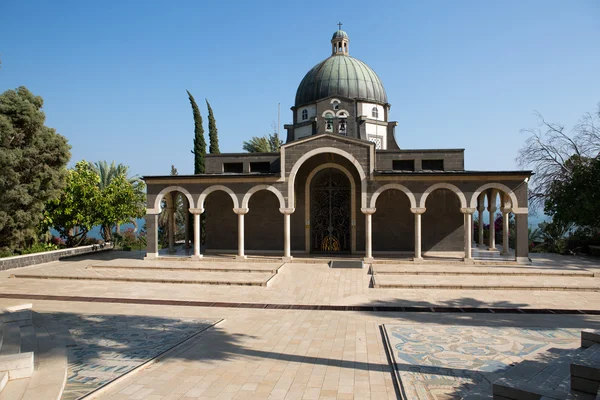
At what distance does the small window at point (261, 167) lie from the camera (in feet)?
82.4

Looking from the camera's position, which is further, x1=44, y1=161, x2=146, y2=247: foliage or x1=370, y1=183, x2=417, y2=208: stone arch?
x1=44, y1=161, x2=146, y2=247: foliage

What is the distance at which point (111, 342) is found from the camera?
9.23 m

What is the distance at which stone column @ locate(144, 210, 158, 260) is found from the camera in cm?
2309

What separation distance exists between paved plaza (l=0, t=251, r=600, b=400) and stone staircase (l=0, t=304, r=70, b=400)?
0.98 ft

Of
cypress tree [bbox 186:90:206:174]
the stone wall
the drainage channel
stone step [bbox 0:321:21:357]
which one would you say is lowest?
the drainage channel

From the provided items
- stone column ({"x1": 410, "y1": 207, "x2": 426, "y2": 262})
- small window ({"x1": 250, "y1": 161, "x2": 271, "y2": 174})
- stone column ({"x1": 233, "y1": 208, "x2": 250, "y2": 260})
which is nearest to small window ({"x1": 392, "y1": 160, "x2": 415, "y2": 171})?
stone column ({"x1": 410, "y1": 207, "x2": 426, "y2": 262})

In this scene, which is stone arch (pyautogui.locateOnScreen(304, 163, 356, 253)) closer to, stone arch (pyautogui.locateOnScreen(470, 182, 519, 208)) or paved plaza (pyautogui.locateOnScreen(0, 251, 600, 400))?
paved plaza (pyautogui.locateOnScreen(0, 251, 600, 400))

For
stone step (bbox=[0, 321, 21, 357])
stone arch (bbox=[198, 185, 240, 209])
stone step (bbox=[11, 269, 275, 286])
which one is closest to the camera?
stone step (bbox=[0, 321, 21, 357])

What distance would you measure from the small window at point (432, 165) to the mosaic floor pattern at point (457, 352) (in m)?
14.5

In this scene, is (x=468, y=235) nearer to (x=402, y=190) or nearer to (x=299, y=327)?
(x=402, y=190)

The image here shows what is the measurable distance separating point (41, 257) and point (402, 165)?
64.4 feet

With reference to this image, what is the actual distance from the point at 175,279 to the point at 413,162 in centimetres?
1398

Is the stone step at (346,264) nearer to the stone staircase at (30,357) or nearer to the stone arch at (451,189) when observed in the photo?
the stone arch at (451,189)

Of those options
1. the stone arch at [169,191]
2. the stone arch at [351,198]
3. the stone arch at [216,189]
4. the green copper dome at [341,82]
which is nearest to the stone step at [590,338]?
the stone arch at [351,198]
